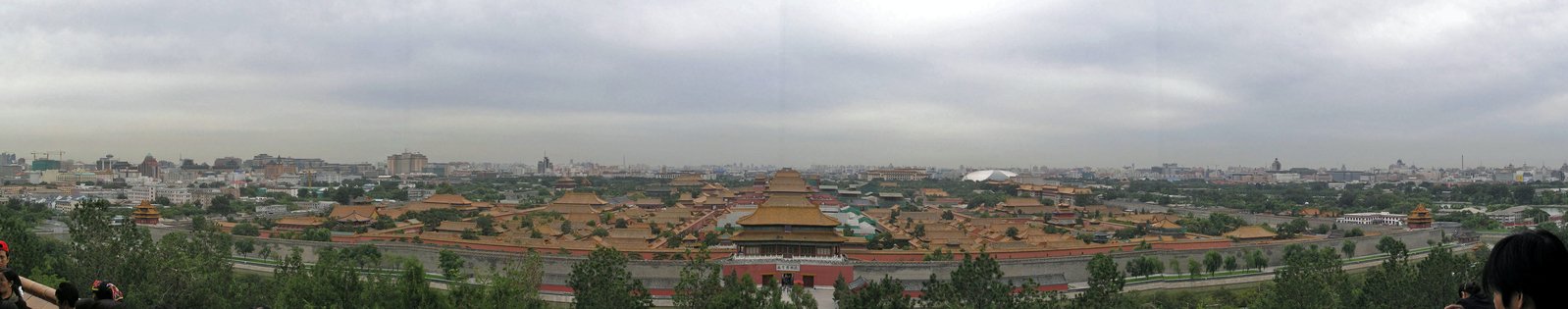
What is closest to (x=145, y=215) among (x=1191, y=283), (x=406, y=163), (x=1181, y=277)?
(x=1181, y=277)

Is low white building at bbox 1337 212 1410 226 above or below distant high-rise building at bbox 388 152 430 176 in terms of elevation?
below

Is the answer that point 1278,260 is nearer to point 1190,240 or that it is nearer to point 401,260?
point 1190,240

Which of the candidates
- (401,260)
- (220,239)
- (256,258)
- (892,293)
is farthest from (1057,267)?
(256,258)

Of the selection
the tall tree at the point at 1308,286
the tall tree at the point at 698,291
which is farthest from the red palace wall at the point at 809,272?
the tall tree at the point at 1308,286

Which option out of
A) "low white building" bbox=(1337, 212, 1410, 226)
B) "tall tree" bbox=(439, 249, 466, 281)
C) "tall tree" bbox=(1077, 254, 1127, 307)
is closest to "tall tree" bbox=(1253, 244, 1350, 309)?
"tall tree" bbox=(1077, 254, 1127, 307)

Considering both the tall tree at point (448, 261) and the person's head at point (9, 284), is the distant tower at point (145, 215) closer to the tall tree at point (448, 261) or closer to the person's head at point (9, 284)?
the tall tree at point (448, 261)

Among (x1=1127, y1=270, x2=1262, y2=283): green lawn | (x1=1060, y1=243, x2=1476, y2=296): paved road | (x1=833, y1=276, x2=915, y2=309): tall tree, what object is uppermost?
(x1=833, y1=276, x2=915, y2=309): tall tree

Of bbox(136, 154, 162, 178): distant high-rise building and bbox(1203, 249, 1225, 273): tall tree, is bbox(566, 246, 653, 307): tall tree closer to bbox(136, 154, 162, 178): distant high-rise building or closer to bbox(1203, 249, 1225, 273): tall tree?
bbox(1203, 249, 1225, 273): tall tree
